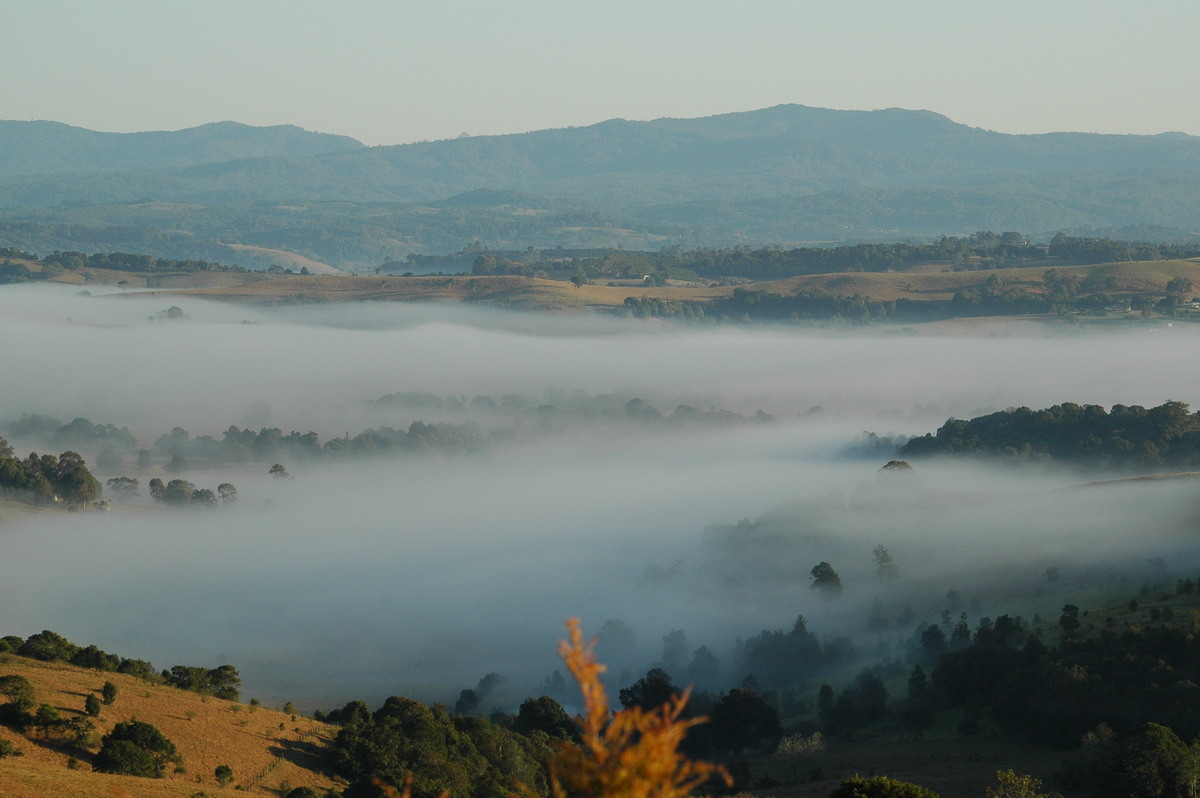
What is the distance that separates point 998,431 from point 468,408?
76.0 meters

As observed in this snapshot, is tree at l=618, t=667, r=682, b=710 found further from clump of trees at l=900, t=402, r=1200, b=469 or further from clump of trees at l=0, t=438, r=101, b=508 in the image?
clump of trees at l=0, t=438, r=101, b=508

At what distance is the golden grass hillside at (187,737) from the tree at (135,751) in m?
0.43

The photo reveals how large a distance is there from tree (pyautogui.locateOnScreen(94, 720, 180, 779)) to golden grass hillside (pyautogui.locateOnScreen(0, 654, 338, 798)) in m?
0.43

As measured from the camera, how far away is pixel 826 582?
69.2 meters

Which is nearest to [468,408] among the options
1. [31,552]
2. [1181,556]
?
[31,552]

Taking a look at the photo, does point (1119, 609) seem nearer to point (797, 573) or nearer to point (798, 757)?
point (798, 757)

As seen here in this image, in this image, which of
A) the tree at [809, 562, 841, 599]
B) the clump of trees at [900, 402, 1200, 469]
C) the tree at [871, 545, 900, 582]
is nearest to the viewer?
the tree at [809, 562, 841, 599]

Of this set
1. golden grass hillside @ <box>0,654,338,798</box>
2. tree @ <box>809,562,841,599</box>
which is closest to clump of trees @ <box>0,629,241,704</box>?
golden grass hillside @ <box>0,654,338,798</box>

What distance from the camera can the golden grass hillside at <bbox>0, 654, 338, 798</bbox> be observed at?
30280 mm

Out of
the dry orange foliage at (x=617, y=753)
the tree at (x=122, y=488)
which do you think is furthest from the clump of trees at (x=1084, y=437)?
the dry orange foliage at (x=617, y=753)

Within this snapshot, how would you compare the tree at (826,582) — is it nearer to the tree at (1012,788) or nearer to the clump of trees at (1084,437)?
the clump of trees at (1084,437)

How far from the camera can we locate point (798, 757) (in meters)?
45.1

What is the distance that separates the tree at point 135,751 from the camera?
1235 inches

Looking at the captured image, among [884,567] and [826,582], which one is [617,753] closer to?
[826,582]
